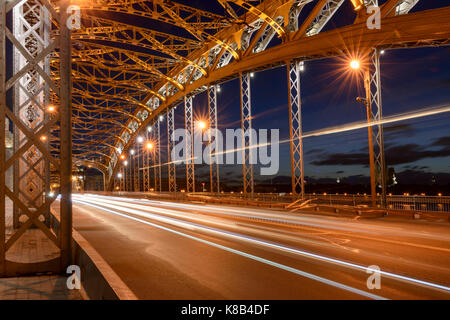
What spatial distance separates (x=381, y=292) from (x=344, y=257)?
2983 mm

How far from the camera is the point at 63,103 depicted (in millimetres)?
7574

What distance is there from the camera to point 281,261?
342 inches

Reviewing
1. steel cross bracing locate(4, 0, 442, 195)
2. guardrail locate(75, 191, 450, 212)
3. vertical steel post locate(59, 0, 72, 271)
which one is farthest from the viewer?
steel cross bracing locate(4, 0, 442, 195)

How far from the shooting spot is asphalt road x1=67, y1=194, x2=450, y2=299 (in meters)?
6.26

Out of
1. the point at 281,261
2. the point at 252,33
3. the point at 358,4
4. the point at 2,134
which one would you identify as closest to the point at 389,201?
the point at 358,4

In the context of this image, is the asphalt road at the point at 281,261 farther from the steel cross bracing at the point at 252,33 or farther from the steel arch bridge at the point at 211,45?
the steel cross bracing at the point at 252,33

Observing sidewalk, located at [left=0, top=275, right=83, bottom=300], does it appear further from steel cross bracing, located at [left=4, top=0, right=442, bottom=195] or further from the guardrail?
the guardrail

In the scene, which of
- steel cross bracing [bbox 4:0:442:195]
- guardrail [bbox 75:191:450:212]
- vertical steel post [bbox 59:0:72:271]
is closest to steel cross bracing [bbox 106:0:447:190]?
steel cross bracing [bbox 4:0:442:195]

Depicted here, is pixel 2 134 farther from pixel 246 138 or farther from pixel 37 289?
pixel 246 138

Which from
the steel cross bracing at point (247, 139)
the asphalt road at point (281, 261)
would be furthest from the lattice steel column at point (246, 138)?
the asphalt road at point (281, 261)

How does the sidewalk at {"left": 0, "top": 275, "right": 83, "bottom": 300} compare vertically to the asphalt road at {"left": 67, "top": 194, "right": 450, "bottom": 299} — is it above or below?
above

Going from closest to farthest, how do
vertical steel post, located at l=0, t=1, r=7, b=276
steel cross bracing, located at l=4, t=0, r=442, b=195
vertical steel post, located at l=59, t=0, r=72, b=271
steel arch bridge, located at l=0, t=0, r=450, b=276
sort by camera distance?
vertical steel post, located at l=0, t=1, r=7, b=276 < vertical steel post, located at l=59, t=0, r=72, b=271 < steel arch bridge, located at l=0, t=0, r=450, b=276 < steel cross bracing, located at l=4, t=0, r=442, b=195
